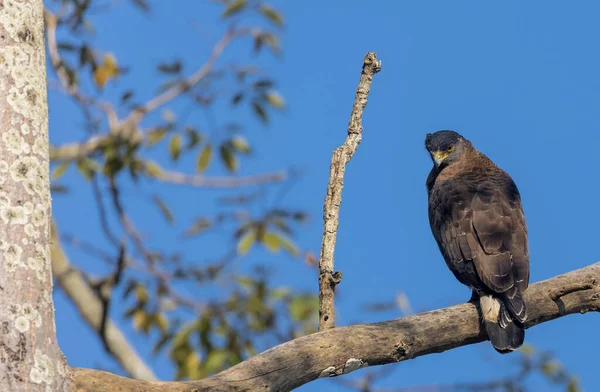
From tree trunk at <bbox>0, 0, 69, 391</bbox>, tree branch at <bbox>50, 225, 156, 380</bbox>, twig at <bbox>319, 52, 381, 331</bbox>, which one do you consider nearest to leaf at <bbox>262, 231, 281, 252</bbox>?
tree branch at <bbox>50, 225, 156, 380</bbox>

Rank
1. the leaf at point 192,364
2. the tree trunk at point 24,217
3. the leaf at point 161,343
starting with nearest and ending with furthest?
1. the tree trunk at point 24,217
2. the leaf at point 192,364
3. the leaf at point 161,343

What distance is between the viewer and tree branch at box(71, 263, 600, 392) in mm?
2764

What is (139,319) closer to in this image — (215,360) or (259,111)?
(215,360)

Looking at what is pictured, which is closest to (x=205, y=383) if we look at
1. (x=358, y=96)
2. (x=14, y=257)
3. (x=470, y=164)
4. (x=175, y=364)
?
(x=14, y=257)

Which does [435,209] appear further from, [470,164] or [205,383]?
Result: [205,383]

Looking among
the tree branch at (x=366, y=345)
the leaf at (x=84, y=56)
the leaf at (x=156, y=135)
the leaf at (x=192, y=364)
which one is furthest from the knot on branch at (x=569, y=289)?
the leaf at (x=84, y=56)

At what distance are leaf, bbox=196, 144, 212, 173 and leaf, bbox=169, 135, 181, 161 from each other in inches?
10.9

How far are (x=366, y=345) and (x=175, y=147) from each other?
4.21 meters

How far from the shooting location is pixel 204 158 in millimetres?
6883

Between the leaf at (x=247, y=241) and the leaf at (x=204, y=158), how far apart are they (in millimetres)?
912

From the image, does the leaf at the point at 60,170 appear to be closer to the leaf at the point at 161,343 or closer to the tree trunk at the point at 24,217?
the leaf at the point at 161,343

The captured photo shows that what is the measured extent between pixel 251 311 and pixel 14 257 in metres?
3.91

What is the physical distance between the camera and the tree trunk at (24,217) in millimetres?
2314

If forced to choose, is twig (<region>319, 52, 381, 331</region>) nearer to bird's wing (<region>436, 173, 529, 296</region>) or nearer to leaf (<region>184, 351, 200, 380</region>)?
bird's wing (<region>436, 173, 529, 296</region>)
